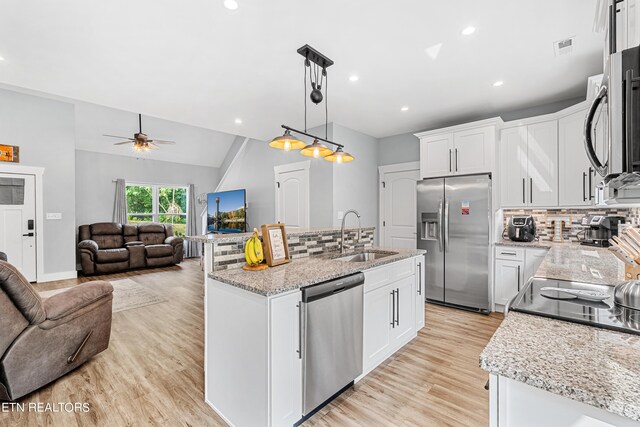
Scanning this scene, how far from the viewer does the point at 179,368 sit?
2.41 meters

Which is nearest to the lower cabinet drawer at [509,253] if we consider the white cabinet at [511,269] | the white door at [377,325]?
the white cabinet at [511,269]

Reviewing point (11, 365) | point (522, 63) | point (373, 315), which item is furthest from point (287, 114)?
point (11, 365)

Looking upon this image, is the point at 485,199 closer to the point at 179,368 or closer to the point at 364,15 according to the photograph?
the point at 364,15

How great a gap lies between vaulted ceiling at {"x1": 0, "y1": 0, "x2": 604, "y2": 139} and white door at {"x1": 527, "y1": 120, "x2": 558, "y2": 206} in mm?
429

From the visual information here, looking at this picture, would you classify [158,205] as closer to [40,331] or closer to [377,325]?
[40,331]

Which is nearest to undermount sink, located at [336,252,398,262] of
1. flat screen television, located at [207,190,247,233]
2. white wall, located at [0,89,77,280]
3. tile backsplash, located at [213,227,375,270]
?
tile backsplash, located at [213,227,375,270]

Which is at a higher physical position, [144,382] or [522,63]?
[522,63]

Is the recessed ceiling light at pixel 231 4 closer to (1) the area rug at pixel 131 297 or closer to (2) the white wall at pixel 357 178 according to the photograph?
(2) the white wall at pixel 357 178

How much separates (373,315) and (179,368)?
1677mm

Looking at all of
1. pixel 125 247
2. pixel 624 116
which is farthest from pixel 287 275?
pixel 125 247

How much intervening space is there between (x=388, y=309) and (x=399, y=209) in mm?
2840

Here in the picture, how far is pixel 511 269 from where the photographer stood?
11.7 ft

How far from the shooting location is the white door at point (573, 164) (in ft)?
10.6

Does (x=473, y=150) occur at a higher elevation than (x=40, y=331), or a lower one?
higher
